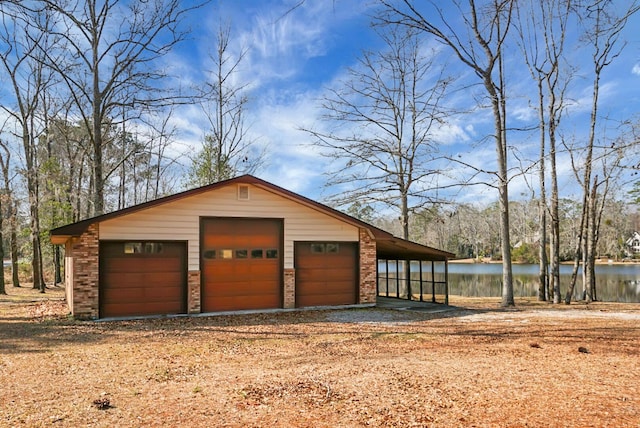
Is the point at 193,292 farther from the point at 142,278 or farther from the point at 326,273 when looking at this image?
the point at 326,273

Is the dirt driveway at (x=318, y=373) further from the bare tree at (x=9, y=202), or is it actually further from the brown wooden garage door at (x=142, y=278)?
the bare tree at (x=9, y=202)

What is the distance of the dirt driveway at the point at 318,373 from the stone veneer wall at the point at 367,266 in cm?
293

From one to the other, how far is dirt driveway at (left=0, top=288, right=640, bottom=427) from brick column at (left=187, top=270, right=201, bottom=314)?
98cm

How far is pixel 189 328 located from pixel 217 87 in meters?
16.0

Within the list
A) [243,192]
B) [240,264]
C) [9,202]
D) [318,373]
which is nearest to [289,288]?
[240,264]

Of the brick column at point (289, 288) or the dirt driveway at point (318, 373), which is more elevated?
the brick column at point (289, 288)

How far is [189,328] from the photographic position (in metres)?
9.80

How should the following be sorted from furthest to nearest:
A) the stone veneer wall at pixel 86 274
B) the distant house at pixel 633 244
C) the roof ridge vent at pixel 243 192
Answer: the distant house at pixel 633 244 < the roof ridge vent at pixel 243 192 < the stone veneer wall at pixel 86 274

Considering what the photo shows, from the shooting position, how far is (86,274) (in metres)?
10.5

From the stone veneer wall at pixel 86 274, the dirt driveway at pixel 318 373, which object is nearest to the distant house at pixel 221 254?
the stone veneer wall at pixel 86 274

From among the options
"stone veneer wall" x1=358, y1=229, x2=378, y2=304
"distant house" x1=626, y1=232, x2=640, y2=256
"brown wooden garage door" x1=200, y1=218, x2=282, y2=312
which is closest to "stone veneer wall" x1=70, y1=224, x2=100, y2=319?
"brown wooden garage door" x1=200, y1=218, x2=282, y2=312

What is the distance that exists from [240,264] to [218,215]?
1.46m

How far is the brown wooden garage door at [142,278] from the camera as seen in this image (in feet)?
35.6

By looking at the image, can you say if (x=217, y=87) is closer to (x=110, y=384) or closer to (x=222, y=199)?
(x=222, y=199)
